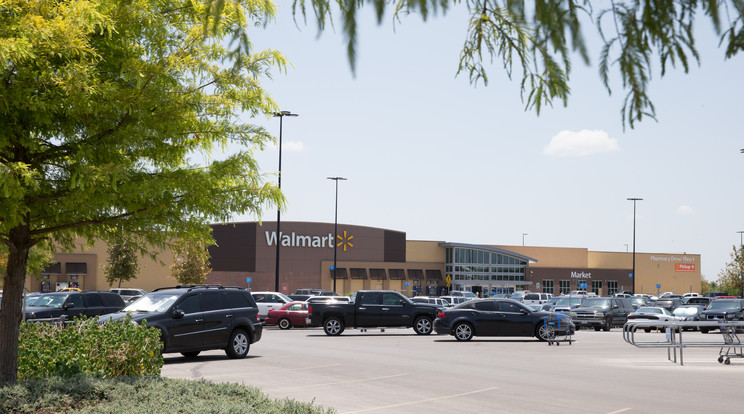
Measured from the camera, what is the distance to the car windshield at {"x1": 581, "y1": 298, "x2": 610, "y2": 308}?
37928mm

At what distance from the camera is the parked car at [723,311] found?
119 feet

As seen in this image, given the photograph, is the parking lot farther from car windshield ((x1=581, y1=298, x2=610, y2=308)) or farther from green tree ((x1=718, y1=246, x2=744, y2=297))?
green tree ((x1=718, y1=246, x2=744, y2=297))

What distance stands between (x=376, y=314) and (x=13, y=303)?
64.9ft

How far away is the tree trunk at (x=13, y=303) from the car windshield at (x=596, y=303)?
3177 cm

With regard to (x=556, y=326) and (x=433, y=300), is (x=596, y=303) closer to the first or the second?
(x=433, y=300)

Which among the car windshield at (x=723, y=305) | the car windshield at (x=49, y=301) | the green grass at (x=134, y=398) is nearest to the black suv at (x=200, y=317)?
the green grass at (x=134, y=398)

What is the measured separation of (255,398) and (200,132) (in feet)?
12.1

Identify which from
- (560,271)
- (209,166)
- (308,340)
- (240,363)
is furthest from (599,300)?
(560,271)

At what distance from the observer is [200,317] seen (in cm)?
1822

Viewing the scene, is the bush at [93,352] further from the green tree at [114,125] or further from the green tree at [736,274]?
the green tree at [736,274]

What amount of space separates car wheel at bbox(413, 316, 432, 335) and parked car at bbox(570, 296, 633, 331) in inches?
417

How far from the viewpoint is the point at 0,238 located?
410 inches

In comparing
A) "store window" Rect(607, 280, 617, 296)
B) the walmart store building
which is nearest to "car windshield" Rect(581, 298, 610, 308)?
the walmart store building


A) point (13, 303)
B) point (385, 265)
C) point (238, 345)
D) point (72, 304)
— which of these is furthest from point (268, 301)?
point (385, 265)
